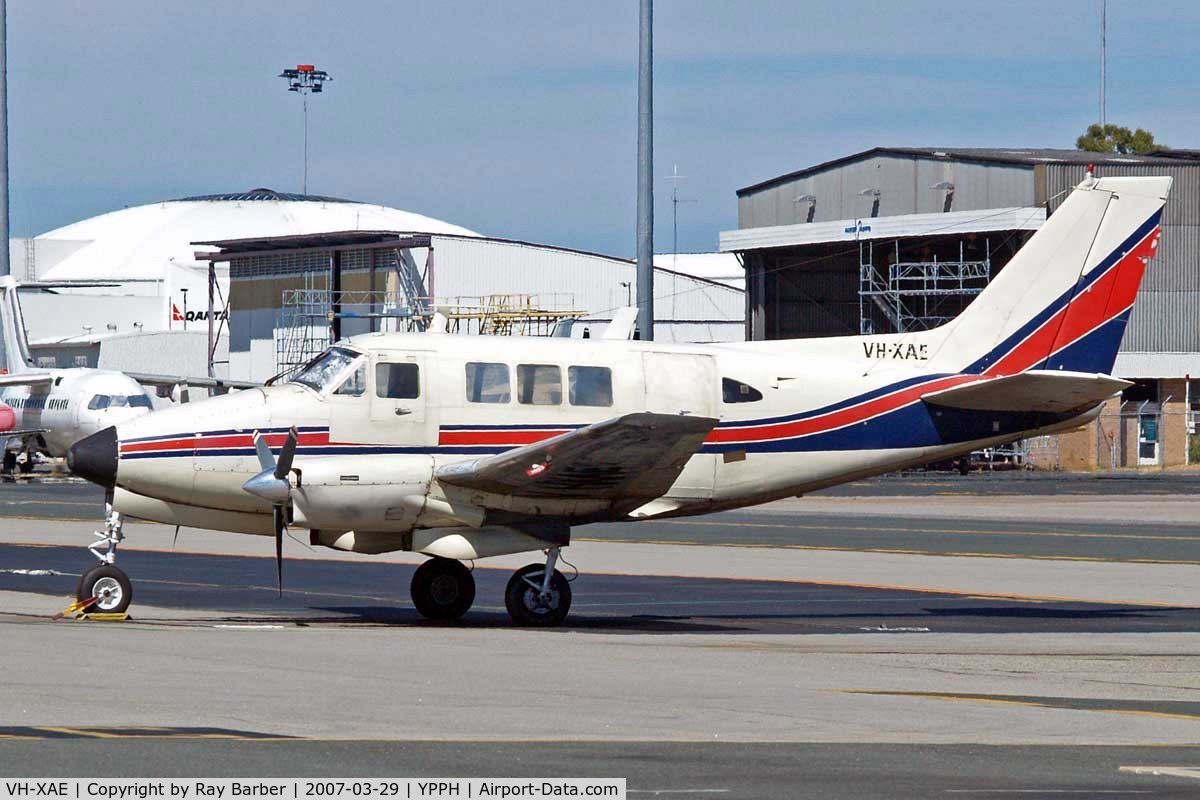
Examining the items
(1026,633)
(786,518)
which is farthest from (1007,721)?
(786,518)

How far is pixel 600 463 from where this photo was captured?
61.2 feet

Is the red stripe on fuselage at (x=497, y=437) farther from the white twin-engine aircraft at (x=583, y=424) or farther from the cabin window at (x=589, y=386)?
the cabin window at (x=589, y=386)

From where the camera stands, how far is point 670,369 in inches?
781

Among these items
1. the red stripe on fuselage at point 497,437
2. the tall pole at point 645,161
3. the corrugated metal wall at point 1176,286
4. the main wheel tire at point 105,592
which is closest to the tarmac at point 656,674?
the main wheel tire at point 105,592

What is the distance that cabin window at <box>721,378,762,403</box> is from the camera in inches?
793

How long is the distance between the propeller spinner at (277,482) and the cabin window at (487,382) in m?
2.18

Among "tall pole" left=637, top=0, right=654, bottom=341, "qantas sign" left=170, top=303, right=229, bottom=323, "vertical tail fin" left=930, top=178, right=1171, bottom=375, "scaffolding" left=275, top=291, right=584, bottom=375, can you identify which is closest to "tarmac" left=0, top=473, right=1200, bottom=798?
"vertical tail fin" left=930, top=178, right=1171, bottom=375

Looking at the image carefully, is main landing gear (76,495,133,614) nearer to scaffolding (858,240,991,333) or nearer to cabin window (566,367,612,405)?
cabin window (566,367,612,405)

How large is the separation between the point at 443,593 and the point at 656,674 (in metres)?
6.23

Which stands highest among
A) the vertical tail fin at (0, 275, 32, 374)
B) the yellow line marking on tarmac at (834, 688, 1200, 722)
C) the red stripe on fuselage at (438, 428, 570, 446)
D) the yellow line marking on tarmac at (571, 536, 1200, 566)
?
the vertical tail fin at (0, 275, 32, 374)

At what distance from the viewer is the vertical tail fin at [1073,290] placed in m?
21.5

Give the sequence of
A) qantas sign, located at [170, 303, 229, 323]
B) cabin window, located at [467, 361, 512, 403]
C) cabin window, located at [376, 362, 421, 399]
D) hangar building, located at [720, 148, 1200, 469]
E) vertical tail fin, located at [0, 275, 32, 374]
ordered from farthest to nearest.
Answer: qantas sign, located at [170, 303, 229, 323] → hangar building, located at [720, 148, 1200, 469] → vertical tail fin, located at [0, 275, 32, 374] → cabin window, located at [467, 361, 512, 403] → cabin window, located at [376, 362, 421, 399]

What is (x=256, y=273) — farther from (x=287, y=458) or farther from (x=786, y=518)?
(x=287, y=458)

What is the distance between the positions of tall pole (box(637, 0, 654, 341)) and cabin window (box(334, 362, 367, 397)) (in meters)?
19.7
